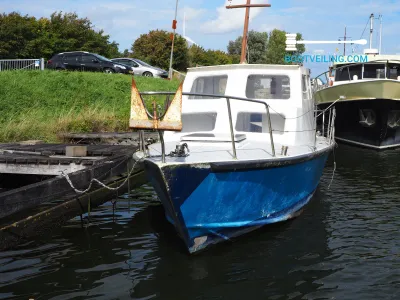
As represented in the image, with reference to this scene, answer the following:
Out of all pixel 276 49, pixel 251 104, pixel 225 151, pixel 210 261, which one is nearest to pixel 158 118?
pixel 225 151

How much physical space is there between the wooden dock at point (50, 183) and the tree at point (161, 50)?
30825mm

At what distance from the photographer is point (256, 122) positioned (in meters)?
9.07

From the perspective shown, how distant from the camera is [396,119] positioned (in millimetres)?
18500

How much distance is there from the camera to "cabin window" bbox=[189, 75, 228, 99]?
31.4ft

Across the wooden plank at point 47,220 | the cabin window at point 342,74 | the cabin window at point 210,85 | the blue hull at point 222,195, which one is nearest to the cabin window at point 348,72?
the cabin window at point 342,74

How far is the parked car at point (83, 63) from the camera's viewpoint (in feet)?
85.3

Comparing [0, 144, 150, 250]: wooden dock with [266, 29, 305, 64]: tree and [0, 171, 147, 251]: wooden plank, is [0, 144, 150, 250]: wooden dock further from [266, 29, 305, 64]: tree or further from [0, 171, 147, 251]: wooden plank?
[266, 29, 305, 64]: tree

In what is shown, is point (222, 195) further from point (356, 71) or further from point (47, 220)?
point (356, 71)

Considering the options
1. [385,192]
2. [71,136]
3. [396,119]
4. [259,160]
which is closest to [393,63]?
[396,119]

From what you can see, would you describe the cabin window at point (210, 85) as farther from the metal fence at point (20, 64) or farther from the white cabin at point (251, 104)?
the metal fence at point (20, 64)

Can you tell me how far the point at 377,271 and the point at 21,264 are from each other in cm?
477

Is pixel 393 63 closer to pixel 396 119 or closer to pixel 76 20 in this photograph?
pixel 396 119

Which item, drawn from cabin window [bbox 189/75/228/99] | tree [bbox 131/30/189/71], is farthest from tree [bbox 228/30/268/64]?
cabin window [bbox 189/75/228/99]

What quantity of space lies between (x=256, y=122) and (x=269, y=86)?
0.85 m
